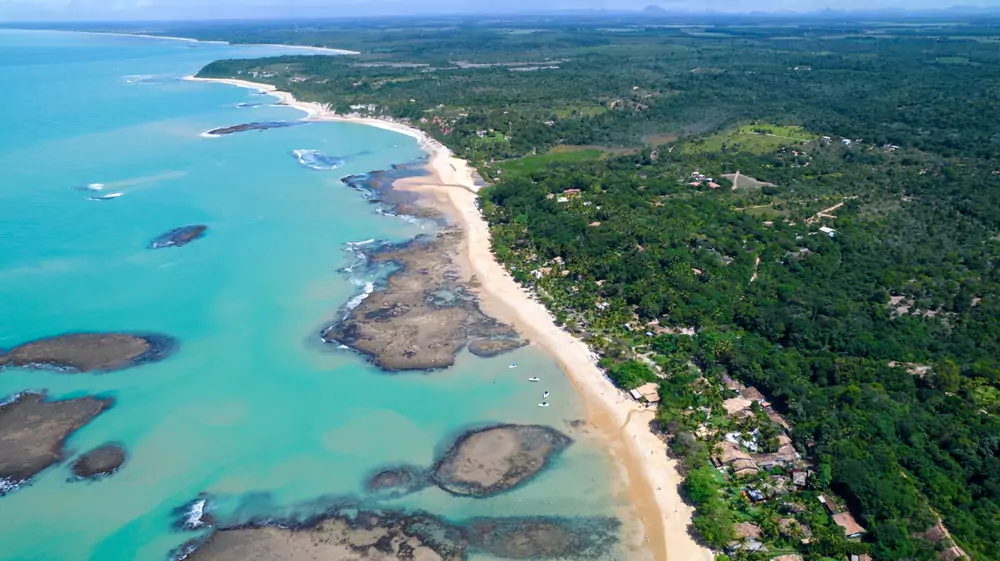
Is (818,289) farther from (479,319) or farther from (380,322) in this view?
(380,322)

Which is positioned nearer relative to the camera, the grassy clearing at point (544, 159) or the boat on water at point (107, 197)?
the boat on water at point (107, 197)

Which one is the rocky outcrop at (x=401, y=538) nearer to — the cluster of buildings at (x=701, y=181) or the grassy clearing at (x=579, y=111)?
the cluster of buildings at (x=701, y=181)

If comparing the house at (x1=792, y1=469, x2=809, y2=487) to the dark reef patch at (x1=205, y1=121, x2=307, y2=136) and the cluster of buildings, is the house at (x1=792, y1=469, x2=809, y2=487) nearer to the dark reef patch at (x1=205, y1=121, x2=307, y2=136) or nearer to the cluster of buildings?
the cluster of buildings

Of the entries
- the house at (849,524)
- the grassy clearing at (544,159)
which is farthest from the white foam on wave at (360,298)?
the grassy clearing at (544,159)

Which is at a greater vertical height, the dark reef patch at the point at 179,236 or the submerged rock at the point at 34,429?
the dark reef patch at the point at 179,236

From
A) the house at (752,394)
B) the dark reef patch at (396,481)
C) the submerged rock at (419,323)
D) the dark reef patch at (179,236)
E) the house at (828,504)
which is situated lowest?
the dark reef patch at (396,481)

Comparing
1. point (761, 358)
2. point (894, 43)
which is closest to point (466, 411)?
point (761, 358)
